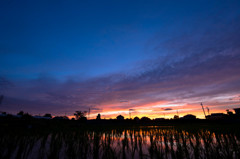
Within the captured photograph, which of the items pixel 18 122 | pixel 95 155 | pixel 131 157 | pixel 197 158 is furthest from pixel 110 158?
pixel 18 122

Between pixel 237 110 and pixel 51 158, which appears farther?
pixel 237 110

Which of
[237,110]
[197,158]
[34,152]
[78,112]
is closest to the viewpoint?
[197,158]

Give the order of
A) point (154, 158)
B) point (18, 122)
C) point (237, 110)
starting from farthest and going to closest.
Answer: point (237, 110)
point (18, 122)
point (154, 158)

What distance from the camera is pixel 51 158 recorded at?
10.8ft

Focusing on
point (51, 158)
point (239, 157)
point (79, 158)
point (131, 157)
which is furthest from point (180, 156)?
point (51, 158)

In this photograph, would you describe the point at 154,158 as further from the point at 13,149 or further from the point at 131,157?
the point at 13,149

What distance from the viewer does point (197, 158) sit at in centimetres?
356

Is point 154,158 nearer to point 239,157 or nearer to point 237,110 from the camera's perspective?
point 239,157

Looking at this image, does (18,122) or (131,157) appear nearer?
(131,157)

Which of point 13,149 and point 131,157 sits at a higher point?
point 13,149

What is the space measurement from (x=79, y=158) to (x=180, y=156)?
11.1ft

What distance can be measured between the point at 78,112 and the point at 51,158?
65802 millimetres

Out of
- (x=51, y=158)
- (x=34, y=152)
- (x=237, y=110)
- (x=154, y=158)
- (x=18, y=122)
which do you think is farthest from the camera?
(x=237, y=110)

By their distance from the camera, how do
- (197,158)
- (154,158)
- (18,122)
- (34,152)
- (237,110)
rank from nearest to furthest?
(197,158) < (154,158) < (34,152) < (18,122) < (237,110)
